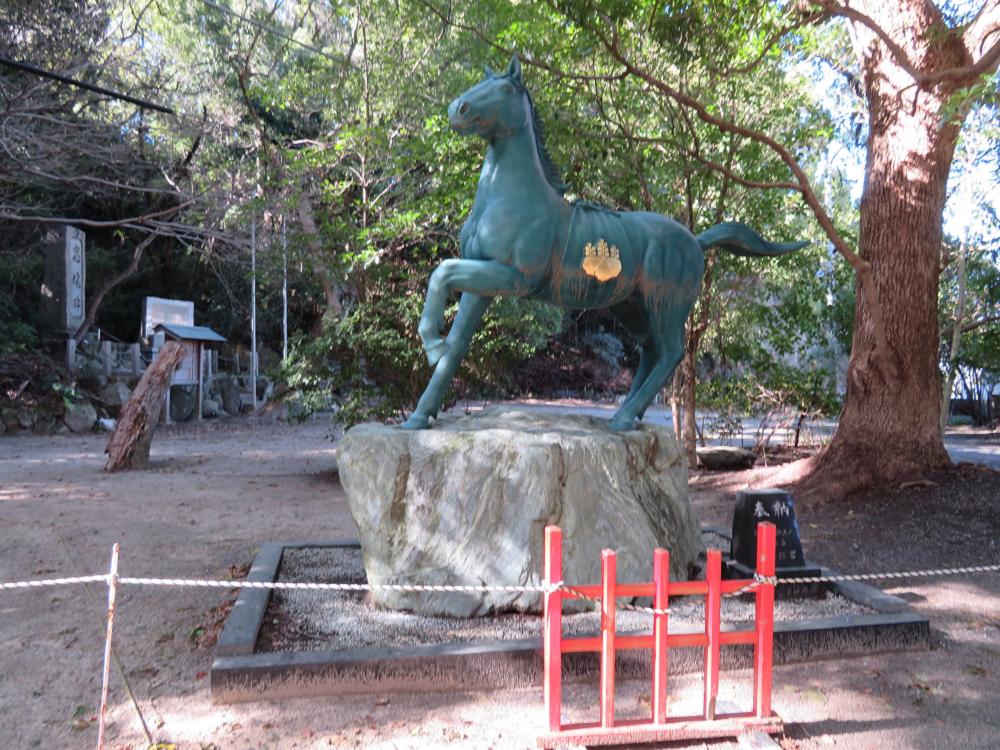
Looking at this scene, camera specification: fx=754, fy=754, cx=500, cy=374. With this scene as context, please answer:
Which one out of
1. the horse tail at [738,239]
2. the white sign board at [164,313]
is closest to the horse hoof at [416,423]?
the horse tail at [738,239]

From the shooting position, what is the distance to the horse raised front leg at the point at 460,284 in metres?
4.62

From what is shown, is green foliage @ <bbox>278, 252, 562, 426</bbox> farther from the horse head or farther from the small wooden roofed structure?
the small wooden roofed structure

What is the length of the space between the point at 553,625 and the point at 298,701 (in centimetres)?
140

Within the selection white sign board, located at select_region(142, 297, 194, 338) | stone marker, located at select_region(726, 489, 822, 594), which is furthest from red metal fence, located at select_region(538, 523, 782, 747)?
white sign board, located at select_region(142, 297, 194, 338)

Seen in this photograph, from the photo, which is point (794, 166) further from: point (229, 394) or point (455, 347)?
point (229, 394)

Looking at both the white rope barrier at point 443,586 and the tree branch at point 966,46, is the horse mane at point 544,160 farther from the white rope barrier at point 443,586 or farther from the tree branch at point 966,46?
the tree branch at point 966,46

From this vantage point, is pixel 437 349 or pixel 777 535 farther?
pixel 777 535

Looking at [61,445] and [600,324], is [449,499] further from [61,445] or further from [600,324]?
[600,324]

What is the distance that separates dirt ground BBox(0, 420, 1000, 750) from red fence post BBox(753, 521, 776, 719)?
25 cm

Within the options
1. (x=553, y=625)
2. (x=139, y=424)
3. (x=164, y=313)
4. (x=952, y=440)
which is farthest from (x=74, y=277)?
(x=952, y=440)

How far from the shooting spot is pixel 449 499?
4.46m

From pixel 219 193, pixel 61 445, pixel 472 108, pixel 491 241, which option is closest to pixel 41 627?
pixel 491 241

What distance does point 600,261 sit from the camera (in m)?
4.87

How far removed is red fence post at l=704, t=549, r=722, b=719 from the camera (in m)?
3.02
